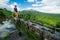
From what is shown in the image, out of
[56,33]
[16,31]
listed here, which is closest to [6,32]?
[16,31]

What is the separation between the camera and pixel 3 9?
2.66 m

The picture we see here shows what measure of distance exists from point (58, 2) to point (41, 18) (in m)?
0.50

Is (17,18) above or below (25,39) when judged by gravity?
above

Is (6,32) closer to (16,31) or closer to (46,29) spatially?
(16,31)

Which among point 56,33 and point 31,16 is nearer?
point 56,33

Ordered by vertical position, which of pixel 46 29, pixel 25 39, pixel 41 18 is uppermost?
pixel 41 18

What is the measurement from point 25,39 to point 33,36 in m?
0.18

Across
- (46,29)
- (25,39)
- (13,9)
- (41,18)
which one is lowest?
(25,39)

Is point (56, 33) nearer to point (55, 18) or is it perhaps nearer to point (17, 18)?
point (55, 18)

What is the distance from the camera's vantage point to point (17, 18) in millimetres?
2646

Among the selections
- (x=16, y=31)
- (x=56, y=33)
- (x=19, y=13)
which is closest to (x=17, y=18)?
(x=19, y=13)

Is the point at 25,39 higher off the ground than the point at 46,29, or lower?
lower

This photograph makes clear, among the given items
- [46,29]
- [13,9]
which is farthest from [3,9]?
[46,29]

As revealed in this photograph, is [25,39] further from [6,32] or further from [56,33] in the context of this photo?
[56,33]
